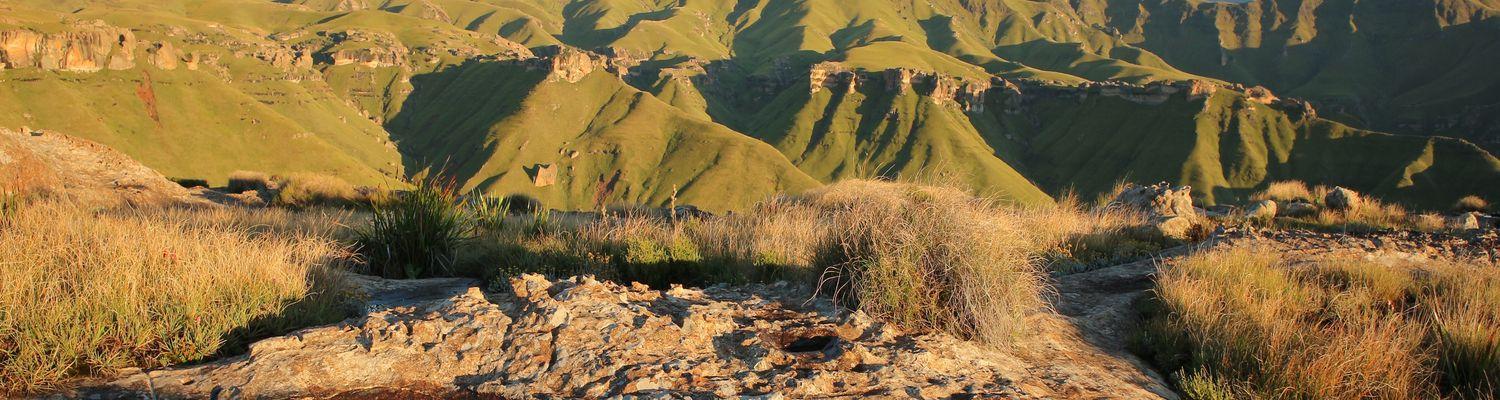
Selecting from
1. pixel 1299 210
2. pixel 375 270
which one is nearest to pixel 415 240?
pixel 375 270

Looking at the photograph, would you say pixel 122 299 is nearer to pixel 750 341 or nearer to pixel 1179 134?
pixel 750 341

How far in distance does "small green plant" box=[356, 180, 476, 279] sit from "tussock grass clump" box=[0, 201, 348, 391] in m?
1.95

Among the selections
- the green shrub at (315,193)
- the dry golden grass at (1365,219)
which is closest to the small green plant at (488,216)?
the green shrub at (315,193)

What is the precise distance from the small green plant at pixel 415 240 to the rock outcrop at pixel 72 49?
155 m

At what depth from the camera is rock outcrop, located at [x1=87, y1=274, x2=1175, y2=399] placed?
11.7 ft

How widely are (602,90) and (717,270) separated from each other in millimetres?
Result: 171550

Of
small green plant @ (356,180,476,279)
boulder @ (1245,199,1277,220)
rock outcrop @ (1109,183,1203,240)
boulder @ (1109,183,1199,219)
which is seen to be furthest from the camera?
boulder @ (1109,183,1199,219)

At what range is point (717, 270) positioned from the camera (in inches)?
265

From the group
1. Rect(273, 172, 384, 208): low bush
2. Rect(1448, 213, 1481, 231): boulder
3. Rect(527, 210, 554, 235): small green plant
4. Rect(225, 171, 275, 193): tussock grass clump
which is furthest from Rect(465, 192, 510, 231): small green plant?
Rect(1448, 213, 1481, 231): boulder

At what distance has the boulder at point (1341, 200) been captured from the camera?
1380cm

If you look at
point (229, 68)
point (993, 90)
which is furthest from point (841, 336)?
point (229, 68)

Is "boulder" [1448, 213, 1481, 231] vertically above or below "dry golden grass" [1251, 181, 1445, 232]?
above

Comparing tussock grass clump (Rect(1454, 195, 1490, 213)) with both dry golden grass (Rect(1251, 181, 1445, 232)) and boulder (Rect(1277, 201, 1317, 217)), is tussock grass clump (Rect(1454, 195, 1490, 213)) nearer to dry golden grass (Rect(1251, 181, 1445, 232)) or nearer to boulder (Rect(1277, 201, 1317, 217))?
dry golden grass (Rect(1251, 181, 1445, 232))

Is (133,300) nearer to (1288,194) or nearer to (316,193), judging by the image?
(316,193)
